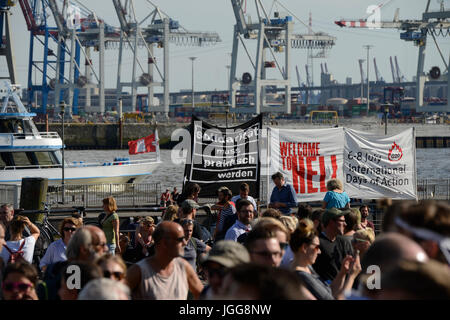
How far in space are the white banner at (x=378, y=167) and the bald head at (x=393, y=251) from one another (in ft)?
28.8

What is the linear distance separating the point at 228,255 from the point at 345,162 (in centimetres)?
741

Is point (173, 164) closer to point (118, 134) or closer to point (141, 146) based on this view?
point (118, 134)

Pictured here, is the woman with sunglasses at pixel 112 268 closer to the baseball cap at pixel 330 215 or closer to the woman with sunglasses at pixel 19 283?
the woman with sunglasses at pixel 19 283

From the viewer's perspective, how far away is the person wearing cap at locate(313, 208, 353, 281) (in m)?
5.93

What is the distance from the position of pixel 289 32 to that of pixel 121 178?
193 feet

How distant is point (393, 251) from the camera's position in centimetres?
275

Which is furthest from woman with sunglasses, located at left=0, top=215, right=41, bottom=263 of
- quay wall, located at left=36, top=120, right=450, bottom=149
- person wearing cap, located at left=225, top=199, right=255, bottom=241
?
quay wall, located at left=36, top=120, right=450, bottom=149

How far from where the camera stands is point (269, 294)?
2.92m

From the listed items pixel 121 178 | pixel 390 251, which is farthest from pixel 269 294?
pixel 121 178

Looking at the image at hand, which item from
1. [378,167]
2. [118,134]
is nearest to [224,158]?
[378,167]

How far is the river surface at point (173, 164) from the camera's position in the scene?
50734 millimetres

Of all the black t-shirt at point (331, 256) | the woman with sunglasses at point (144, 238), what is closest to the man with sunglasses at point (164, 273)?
the black t-shirt at point (331, 256)
